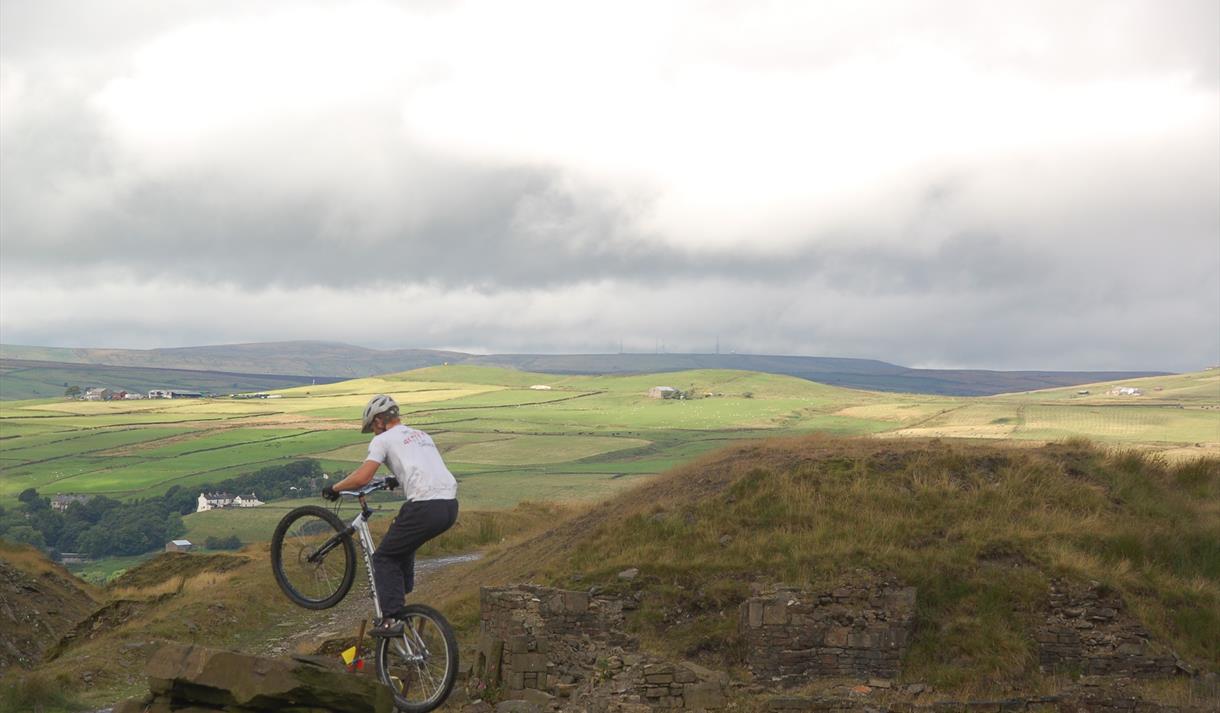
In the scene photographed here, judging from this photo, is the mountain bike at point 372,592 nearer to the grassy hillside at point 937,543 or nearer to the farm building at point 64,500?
the grassy hillside at point 937,543

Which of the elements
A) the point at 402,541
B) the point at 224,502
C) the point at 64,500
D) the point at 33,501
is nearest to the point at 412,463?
the point at 402,541

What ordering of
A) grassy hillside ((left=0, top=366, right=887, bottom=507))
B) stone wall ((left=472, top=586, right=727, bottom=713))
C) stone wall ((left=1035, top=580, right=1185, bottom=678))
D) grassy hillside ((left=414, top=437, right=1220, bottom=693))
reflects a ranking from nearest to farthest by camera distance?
stone wall ((left=472, top=586, right=727, bottom=713))
stone wall ((left=1035, top=580, right=1185, bottom=678))
grassy hillside ((left=414, top=437, right=1220, bottom=693))
grassy hillside ((left=0, top=366, right=887, bottom=507))

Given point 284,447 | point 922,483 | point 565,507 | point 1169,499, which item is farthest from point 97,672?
point 284,447

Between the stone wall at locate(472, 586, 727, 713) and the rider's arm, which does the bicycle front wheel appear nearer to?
the rider's arm

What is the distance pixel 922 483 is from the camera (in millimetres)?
29172

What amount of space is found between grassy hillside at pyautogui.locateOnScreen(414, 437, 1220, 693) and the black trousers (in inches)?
457

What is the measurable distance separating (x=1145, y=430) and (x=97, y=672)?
4763 inches

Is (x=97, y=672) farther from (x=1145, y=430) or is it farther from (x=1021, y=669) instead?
(x=1145, y=430)

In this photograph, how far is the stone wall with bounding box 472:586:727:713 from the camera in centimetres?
1959

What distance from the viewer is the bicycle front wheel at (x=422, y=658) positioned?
13.9 meters

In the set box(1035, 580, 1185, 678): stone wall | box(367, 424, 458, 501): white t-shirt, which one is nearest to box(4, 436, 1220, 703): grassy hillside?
box(1035, 580, 1185, 678): stone wall

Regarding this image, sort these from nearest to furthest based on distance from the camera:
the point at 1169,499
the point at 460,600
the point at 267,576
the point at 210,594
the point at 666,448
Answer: the point at 1169,499 → the point at 460,600 → the point at 210,594 → the point at 267,576 → the point at 666,448

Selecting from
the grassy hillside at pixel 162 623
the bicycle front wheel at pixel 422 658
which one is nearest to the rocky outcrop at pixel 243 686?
the bicycle front wheel at pixel 422 658

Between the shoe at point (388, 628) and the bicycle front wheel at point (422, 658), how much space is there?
0.09m
